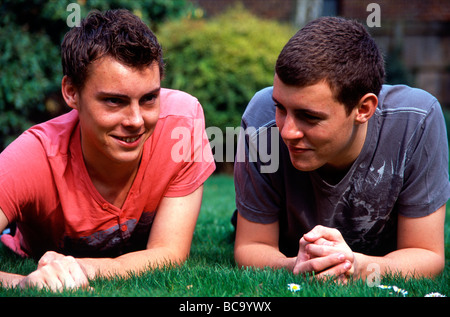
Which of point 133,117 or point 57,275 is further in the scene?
point 133,117

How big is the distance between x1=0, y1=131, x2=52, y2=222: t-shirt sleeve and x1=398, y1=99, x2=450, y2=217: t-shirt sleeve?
7.00 feet

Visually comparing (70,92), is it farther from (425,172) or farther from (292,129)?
(425,172)

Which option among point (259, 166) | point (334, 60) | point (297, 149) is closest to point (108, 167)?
point (259, 166)

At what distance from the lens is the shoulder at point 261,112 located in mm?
Result: 3400

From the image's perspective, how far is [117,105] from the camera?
314 cm

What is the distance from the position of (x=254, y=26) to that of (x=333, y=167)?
666 centimetres

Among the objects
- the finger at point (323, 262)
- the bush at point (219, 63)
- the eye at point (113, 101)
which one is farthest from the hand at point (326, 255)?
the bush at point (219, 63)

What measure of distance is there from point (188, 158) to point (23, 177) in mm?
1019

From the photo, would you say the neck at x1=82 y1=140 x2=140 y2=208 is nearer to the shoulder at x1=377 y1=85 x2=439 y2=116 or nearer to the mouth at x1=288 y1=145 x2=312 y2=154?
the mouth at x1=288 y1=145 x2=312 y2=154

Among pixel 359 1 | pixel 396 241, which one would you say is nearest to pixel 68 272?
pixel 396 241

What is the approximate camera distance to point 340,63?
2885 mm
